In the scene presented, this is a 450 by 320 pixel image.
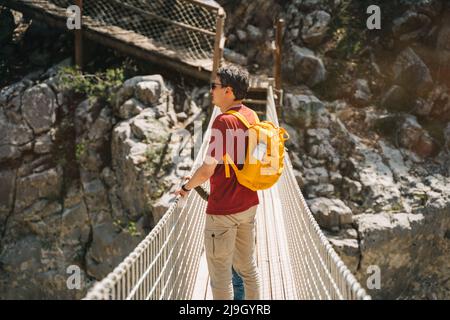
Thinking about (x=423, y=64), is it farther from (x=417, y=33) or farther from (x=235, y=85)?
(x=235, y=85)

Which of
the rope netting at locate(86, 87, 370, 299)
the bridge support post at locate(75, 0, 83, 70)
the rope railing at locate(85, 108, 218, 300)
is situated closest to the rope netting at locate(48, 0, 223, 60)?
the bridge support post at locate(75, 0, 83, 70)

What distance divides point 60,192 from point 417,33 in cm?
614

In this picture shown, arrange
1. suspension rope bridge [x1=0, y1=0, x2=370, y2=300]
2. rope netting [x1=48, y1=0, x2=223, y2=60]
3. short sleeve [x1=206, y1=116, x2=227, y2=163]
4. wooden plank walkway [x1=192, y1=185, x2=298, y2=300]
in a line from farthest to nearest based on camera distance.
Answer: rope netting [x1=48, y1=0, x2=223, y2=60]
wooden plank walkway [x1=192, y1=185, x2=298, y2=300]
short sleeve [x1=206, y1=116, x2=227, y2=163]
suspension rope bridge [x1=0, y1=0, x2=370, y2=300]

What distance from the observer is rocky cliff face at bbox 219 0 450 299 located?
700 cm

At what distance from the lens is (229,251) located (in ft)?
8.08

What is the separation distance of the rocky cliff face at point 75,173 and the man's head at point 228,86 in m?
4.35

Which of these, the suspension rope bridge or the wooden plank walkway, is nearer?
the suspension rope bridge

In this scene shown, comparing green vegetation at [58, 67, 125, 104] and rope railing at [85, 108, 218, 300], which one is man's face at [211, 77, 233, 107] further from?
green vegetation at [58, 67, 125, 104]

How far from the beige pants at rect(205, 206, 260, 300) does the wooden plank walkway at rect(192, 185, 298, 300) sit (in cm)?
61

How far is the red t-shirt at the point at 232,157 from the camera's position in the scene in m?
2.23

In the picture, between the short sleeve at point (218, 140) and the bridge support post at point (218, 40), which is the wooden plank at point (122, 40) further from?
the short sleeve at point (218, 140)

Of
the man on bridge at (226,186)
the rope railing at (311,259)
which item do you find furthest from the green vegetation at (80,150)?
the man on bridge at (226,186)
